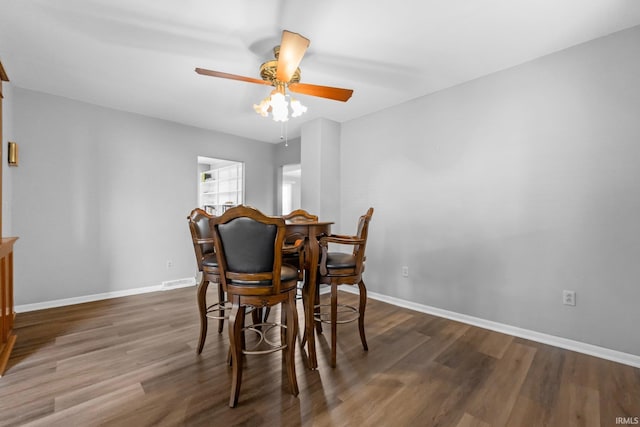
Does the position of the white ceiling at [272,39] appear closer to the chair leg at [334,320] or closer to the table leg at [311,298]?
the table leg at [311,298]

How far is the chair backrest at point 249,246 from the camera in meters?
1.59

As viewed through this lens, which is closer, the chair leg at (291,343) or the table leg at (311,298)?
the chair leg at (291,343)

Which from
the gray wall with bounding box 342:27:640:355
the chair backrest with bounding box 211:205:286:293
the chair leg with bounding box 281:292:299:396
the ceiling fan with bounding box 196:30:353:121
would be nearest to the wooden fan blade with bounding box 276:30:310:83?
the ceiling fan with bounding box 196:30:353:121

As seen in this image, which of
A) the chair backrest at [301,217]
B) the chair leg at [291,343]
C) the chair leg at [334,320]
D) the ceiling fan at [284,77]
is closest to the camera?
the chair leg at [291,343]

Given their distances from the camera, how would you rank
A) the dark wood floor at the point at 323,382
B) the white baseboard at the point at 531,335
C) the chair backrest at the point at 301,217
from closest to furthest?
the dark wood floor at the point at 323,382
the white baseboard at the point at 531,335
the chair backrest at the point at 301,217

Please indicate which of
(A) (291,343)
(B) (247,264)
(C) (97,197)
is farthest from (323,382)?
(C) (97,197)

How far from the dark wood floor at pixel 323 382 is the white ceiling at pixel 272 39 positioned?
8.30ft

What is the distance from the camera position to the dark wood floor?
1.53m

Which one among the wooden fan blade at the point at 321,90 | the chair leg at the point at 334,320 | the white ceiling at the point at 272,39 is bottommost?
the chair leg at the point at 334,320

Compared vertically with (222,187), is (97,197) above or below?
below

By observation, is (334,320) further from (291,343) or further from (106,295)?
(106,295)

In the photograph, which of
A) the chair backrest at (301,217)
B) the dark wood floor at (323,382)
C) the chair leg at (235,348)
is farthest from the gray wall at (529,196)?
the chair leg at (235,348)

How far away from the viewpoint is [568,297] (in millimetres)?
2359

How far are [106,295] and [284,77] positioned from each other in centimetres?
365
